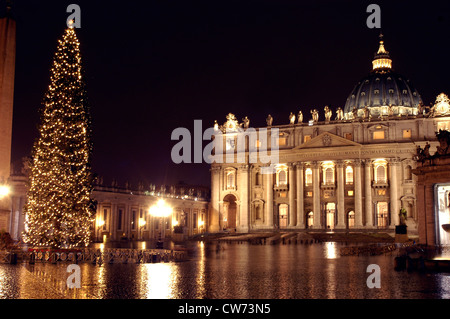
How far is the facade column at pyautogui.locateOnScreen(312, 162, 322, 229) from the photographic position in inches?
2805

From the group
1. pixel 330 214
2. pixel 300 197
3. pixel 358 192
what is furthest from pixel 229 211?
pixel 358 192

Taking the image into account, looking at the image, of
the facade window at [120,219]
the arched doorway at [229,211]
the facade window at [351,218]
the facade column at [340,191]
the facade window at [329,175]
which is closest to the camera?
the facade window at [120,219]

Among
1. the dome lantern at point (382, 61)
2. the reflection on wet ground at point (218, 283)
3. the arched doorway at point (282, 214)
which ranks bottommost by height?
the reflection on wet ground at point (218, 283)

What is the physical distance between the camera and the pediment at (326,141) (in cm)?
7031

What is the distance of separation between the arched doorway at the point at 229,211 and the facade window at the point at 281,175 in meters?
8.70

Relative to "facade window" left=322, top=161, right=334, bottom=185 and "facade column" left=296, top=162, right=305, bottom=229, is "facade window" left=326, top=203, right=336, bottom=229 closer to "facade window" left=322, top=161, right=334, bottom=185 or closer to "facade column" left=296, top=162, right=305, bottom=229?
"facade window" left=322, top=161, right=334, bottom=185

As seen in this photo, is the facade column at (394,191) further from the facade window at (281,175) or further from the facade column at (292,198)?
the facade window at (281,175)

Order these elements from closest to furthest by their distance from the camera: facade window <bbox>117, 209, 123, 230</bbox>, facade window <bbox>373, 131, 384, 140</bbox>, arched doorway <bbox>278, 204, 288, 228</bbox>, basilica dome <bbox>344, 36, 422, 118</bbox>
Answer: facade window <bbox>117, 209, 123, 230</bbox>, facade window <bbox>373, 131, 384, 140</bbox>, arched doorway <bbox>278, 204, 288, 228</bbox>, basilica dome <bbox>344, 36, 422, 118</bbox>

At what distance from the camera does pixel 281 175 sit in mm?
75938

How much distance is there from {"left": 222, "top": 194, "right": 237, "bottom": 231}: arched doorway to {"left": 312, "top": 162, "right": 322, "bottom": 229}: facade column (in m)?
14.2

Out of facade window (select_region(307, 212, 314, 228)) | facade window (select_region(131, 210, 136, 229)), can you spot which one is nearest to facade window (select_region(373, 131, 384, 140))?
facade window (select_region(307, 212, 314, 228))

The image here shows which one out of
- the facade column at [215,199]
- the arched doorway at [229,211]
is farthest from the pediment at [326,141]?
the arched doorway at [229,211]

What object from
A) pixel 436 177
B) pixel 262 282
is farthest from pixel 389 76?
pixel 262 282
